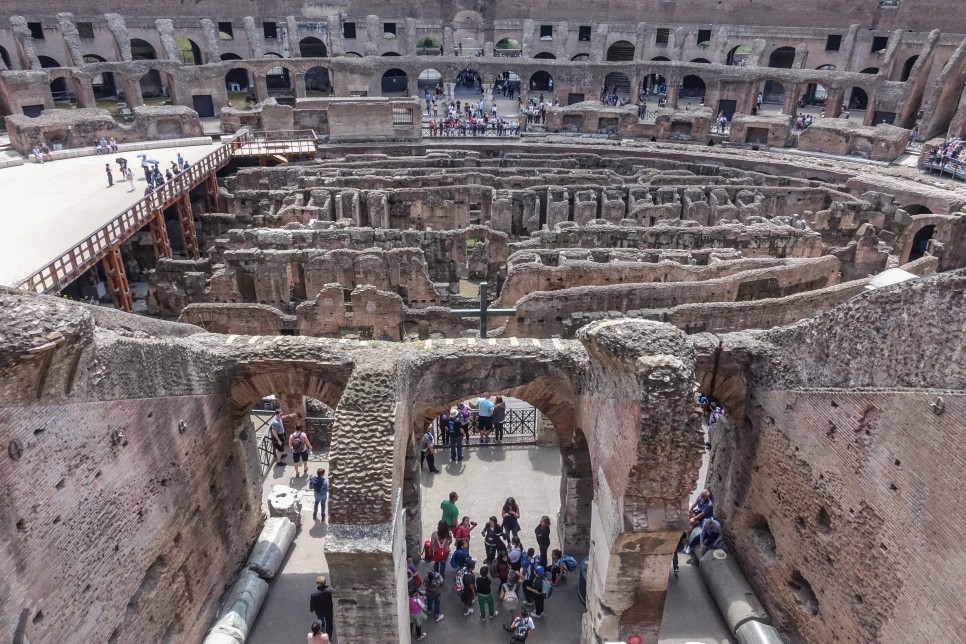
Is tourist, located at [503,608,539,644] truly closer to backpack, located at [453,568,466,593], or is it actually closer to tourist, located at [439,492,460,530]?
backpack, located at [453,568,466,593]

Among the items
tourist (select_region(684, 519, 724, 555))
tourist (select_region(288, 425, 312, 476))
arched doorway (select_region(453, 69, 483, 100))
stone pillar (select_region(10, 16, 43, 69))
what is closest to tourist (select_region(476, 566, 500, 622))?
tourist (select_region(684, 519, 724, 555))

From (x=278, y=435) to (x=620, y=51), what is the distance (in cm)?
3541

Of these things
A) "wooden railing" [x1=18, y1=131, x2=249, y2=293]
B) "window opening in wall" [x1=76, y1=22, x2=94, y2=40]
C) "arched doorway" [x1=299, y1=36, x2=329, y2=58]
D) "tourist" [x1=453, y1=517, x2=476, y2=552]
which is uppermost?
"window opening in wall" [x1=76, y1=22, x2=94, y2=40]

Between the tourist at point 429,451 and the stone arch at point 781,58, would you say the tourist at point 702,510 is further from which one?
the stone arch at point 781,58

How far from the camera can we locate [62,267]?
16.2m

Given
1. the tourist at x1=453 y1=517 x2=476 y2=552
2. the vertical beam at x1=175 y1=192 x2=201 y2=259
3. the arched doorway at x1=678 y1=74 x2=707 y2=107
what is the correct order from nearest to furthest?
the tourist at x1=453 y1=517 x2=476 y2=552, the vertical beam at x1=175 y1=192 x2=201 y2=259, the arched doorway at x1=678 y1=74 x2=707 y2=107

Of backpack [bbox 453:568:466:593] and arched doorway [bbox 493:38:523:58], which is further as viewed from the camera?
arched doorway [bbox 493:38:523:58]

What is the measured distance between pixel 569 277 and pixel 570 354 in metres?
6.60

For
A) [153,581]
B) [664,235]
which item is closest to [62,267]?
[153,581]

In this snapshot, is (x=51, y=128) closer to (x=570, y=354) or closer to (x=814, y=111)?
(x=570, y=354)

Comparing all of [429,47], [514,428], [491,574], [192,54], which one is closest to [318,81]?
[429,47]

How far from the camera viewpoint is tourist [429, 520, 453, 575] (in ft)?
32.2

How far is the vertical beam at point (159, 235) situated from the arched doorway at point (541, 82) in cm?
2477

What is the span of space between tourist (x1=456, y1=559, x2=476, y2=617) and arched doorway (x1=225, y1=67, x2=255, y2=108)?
31981 mm
